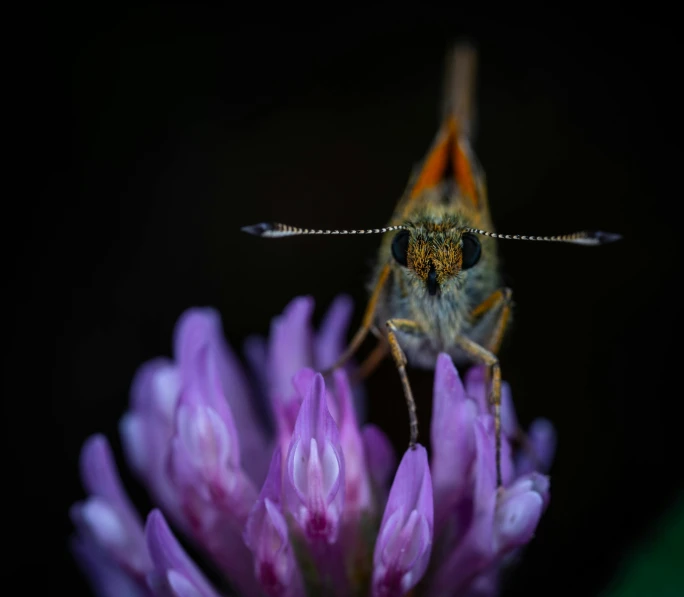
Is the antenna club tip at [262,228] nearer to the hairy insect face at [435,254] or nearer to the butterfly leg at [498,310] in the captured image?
the hairy insect face at [435,254]

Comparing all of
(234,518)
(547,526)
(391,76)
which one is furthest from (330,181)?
(234,518)

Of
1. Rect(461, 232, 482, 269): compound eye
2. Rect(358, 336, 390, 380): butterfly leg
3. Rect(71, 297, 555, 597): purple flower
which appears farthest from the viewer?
Rect(358, 336, 390, 380): butterfly leg

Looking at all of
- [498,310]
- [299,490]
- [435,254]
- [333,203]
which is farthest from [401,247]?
[333,203]

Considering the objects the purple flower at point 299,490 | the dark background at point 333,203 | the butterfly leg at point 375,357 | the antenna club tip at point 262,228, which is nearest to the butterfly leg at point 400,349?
the purple flower at point 299,490

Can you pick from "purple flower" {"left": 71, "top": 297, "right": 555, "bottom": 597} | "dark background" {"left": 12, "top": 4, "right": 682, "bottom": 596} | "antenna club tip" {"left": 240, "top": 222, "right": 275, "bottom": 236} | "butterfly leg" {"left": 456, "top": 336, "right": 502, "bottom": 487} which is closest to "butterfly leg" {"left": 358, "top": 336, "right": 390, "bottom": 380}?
"purple flower" {"left": 71, "top": 297, "right": 555, "bottom": 597}

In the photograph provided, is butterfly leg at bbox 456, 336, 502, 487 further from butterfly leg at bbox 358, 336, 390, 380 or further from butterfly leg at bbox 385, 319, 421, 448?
butterfly leg at bbox 358, 336, 390, 380

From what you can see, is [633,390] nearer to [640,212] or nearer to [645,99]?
[640,212]
